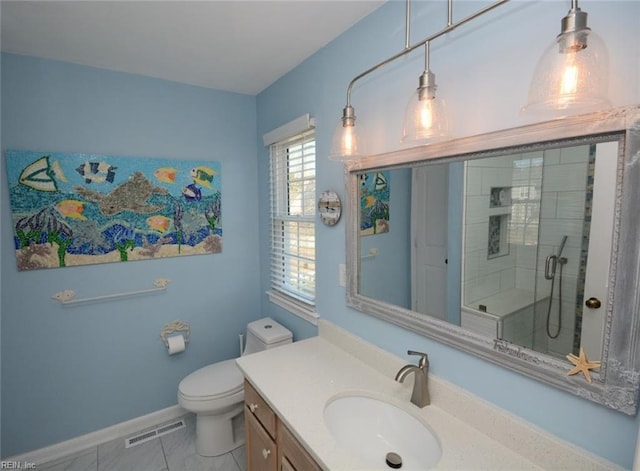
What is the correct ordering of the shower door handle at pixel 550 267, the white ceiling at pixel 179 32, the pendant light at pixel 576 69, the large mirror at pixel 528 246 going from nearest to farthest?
the pendant light at pixel 576 69
the large mirror at pixel 528 246
the shower door handle at pixel 550 267
the white ceiling at pixel 179 32

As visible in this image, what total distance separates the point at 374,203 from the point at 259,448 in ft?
4.10

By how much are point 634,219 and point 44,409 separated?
9.65 ft

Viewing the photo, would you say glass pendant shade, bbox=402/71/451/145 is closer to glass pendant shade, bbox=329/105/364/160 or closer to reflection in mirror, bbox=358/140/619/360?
reflection in mirror, bbox=358/140/619/360

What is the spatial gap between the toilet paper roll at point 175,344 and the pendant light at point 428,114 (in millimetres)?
2105

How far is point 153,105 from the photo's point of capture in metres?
2.16

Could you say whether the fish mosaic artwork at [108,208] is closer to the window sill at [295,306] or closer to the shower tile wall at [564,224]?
the window sill at [295,306]

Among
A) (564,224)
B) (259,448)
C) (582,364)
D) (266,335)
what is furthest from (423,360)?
(266,335)

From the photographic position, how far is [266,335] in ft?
6.90

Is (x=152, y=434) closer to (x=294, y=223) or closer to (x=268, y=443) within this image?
(x=268, y=443)

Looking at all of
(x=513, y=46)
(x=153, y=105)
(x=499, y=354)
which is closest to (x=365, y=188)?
(x=513, y=46)

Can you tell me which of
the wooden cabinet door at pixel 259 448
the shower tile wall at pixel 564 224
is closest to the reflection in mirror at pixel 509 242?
the shower tile wall at pixel 564 224

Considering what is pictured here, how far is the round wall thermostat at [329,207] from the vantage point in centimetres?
169

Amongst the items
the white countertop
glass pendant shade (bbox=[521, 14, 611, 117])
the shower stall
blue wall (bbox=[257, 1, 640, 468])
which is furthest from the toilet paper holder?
glass pendant shade (bbox=[521, 14, 611, 117])

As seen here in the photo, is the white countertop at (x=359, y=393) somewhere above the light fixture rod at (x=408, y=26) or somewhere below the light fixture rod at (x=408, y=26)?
below
